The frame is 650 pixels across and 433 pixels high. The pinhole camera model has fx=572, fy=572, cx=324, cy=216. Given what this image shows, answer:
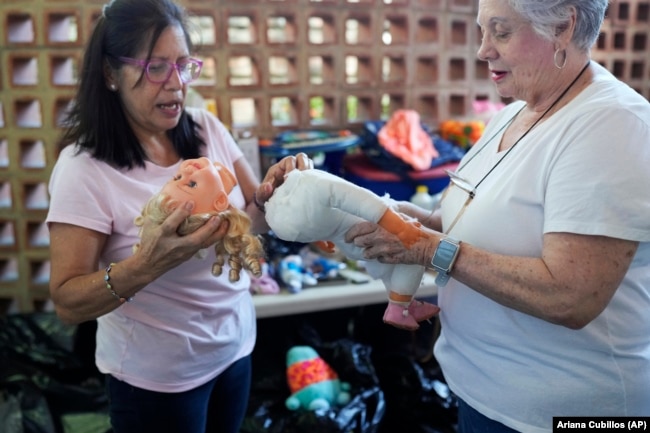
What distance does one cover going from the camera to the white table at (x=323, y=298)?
6.37 ft

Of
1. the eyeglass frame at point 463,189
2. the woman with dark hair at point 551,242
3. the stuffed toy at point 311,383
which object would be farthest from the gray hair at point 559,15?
the stuffed toy at point 311,383

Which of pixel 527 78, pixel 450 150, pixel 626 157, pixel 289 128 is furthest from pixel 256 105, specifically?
pixel 626 157

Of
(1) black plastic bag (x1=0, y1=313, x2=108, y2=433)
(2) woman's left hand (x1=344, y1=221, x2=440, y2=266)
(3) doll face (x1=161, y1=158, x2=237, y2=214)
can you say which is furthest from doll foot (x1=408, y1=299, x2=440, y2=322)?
(1) black plastic bag (x1=0, y1=313, x2=108, y2=433)

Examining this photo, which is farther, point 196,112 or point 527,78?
point 196,112

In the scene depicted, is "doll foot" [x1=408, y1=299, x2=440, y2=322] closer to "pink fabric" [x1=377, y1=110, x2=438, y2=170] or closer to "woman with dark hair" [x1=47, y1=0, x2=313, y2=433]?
"woman with dark hair" [x1=47, y1=0, x2=313, y2=433]

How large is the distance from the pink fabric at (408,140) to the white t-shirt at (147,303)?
3.80 feet

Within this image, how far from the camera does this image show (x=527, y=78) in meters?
1.03

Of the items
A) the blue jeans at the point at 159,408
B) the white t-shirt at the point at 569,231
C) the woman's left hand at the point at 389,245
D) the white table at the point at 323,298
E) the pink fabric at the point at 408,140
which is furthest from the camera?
the pink fabric at the point at 408,140

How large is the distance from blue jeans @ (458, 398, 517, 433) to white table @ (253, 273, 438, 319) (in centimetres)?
83

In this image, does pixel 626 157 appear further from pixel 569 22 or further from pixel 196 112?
pixel 196 112

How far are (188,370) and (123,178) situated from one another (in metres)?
0.44

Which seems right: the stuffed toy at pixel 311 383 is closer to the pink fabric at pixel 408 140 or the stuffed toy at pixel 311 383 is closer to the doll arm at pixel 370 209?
the pink fabric at pixel 408 140

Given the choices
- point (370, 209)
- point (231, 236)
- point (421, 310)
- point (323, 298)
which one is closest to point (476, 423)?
point (421, 310)

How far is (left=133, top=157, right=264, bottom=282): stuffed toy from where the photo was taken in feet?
3.44
